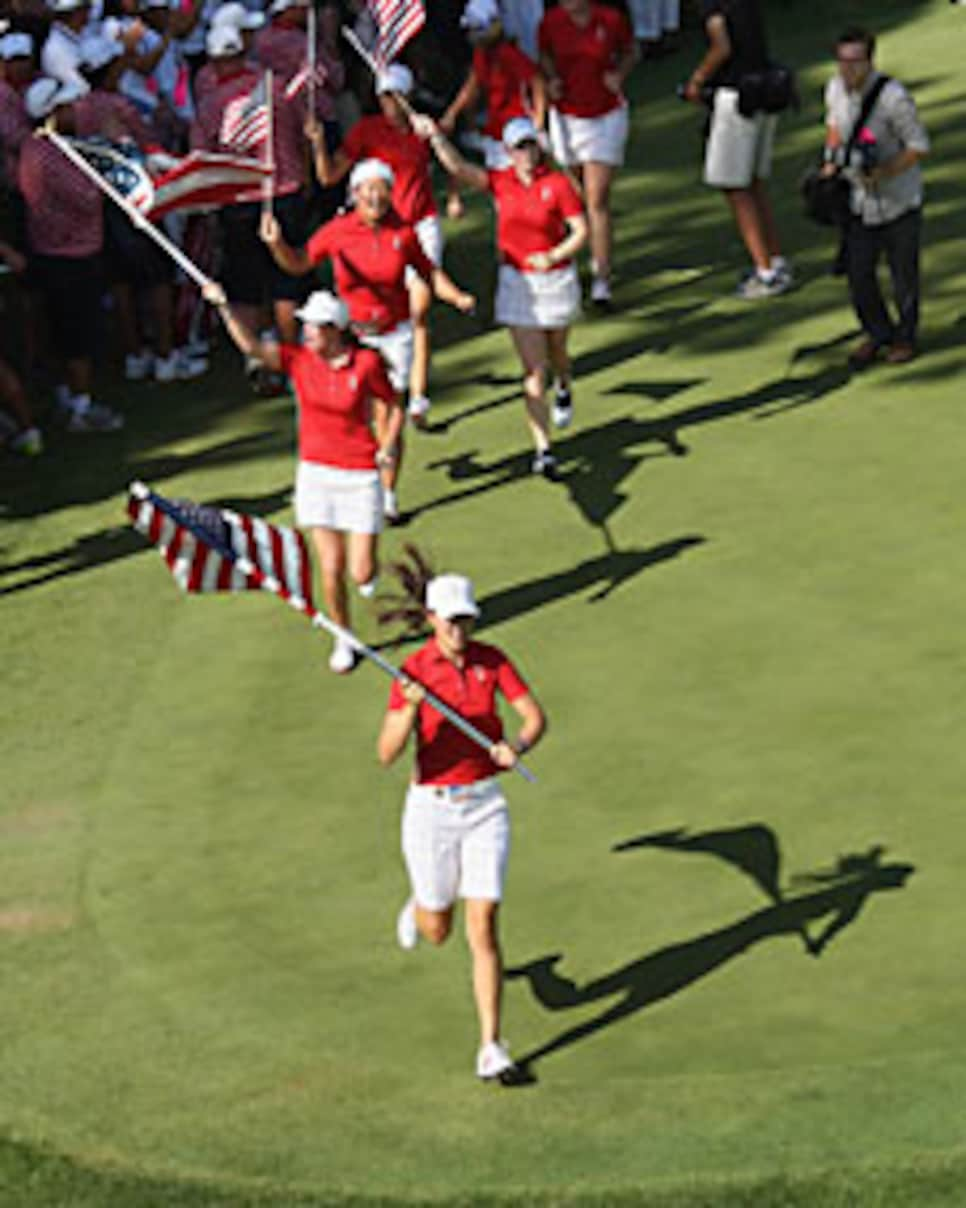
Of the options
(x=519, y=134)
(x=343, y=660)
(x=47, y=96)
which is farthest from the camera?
(x=47, y=96)

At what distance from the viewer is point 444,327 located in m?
21.0

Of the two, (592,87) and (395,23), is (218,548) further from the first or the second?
(592,87)

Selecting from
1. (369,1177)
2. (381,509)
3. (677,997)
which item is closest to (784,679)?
(381,509)

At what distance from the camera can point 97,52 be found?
1944 cm

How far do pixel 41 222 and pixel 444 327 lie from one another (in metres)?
3.21

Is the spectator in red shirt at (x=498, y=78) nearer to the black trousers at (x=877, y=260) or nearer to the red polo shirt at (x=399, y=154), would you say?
the red polo shirt at (x=399, y=154)

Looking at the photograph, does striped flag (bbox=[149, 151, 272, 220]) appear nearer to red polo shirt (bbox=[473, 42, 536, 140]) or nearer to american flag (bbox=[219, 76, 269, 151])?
american flag (bbox=[219, 76, 269, 151])

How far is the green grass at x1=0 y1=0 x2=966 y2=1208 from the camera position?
1085cm

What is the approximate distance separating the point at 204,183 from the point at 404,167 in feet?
8.53

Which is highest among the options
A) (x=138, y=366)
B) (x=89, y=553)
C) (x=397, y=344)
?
(x=397, y=344)

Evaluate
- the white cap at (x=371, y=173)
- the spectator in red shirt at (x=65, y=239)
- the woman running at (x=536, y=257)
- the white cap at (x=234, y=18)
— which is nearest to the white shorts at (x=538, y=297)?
the woman running at (x=536, y=257)

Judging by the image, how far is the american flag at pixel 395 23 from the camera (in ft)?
60.8

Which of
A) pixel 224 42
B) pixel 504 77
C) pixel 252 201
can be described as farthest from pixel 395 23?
pixel 504 77

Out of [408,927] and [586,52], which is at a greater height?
[408,927]
